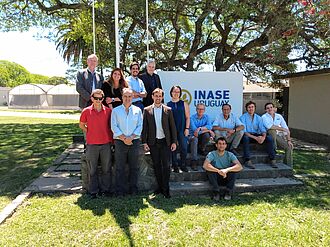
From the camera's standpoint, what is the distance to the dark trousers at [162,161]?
474cm

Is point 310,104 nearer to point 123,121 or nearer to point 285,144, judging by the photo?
point 285,144

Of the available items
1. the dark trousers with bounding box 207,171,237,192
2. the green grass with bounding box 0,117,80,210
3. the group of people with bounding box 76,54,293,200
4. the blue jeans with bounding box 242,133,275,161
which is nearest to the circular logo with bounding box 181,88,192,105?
the group of people with bounding box 76,54,293,200

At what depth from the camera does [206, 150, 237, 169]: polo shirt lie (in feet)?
16.1

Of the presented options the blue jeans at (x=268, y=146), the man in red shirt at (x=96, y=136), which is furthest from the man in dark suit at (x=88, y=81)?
the blue jeans at (x=268, y=146)

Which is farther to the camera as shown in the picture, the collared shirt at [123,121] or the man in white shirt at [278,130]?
the man in white shirt at [278,130]

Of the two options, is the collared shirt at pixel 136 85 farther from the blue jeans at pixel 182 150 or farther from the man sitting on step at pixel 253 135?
the man sitting on step at pixel 253 135

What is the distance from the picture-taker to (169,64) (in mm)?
12484

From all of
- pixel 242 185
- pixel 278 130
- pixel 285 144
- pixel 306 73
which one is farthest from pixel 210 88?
pixel 306 73

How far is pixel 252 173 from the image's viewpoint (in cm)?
553

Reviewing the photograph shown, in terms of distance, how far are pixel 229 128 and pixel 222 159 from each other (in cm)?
97

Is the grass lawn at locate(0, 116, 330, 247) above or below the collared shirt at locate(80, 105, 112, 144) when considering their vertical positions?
below

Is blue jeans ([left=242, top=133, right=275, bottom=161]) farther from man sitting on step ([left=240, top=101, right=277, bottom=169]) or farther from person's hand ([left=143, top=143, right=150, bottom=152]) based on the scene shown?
person's hand ([left=143, top=143, right=150, bottom=152])

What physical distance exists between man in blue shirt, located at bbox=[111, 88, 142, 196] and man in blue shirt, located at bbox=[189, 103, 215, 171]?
1.19 meters

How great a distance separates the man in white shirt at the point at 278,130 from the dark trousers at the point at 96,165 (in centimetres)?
306
